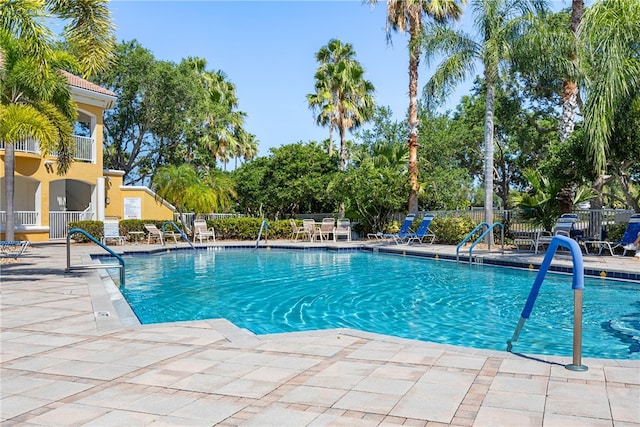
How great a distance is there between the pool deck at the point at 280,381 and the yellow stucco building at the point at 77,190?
17288 mm

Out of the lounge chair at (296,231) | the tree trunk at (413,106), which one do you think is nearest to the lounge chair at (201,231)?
the lounge chair at (296,231)

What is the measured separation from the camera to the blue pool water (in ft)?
22.1

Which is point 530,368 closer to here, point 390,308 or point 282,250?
point 390,308

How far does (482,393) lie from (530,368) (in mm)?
863

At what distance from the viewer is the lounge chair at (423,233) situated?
18859mm

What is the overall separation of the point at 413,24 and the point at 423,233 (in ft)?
28.8

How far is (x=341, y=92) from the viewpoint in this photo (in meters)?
28.5

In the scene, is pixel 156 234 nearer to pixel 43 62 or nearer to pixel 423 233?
pixel 423 233

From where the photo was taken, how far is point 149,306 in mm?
8836

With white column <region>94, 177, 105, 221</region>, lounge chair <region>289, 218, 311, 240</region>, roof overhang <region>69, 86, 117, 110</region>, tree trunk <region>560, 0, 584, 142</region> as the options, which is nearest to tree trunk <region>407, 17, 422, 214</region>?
lounge chair <region>289, 218, 311, 240</region>

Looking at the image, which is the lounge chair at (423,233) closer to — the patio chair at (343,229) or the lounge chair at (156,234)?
the patio chair at (343,229)

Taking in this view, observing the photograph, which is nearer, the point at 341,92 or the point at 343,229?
the point at 343,229

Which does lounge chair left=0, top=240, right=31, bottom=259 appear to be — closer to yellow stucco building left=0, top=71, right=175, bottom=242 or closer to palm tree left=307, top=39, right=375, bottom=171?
yellow stucco building left=0, top=71, right=175, bottom=242

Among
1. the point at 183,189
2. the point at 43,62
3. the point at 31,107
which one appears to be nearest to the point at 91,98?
the point at 183,189
